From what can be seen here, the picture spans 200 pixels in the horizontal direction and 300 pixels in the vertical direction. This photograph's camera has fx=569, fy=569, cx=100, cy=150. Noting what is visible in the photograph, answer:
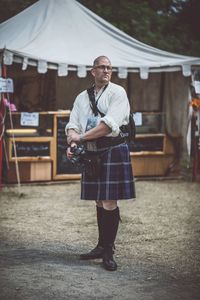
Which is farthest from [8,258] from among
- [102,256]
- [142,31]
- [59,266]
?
[142,31]

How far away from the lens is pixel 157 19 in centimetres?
1539

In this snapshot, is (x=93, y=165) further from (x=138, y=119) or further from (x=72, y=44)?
(x=72, y=44)

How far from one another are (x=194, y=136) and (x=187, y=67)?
1.32m

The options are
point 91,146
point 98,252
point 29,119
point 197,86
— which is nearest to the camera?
point 91,146

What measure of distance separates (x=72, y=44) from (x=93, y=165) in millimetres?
5779

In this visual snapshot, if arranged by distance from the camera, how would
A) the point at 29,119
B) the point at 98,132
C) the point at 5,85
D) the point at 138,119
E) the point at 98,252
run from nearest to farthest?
the point at 98,132 < the point at 98,252 < the point at 5,85 < the point at 29,119 < the point at 138,119

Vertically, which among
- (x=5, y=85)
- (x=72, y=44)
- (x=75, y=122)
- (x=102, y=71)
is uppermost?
(x=72, y=44)

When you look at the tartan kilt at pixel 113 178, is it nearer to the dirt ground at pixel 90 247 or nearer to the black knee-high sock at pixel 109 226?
the black knee-high sock at pixel 109 226

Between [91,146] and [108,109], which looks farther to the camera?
[91,146]

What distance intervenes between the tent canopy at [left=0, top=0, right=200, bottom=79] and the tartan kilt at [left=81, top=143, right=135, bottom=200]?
4.25 metres

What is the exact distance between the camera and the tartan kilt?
497cm

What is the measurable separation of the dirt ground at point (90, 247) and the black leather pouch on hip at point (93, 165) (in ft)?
2.74

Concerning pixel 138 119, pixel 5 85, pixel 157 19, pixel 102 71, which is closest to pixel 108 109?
pixel 102 71

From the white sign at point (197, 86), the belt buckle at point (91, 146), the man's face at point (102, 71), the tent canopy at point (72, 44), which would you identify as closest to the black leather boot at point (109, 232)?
the belt buckle at point (91, 146)
